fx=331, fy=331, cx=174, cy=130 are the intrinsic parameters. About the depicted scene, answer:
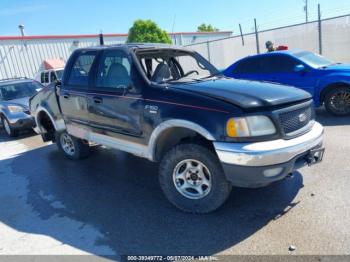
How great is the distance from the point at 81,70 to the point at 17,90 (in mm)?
5844

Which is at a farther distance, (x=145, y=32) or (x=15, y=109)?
(x=145, y=32)

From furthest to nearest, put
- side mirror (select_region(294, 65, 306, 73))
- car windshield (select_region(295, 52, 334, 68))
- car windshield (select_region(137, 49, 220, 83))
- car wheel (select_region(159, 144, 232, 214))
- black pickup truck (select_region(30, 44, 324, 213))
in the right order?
car windshield (select_region(295, 52, 334, 68)) < side mirror (select_region(294, 65, 306, 73)) < car windshield (select_region(137, 49, 220, 83)) < car wheel (select_region(159, 144, 232, 214)) < black pickup truck (select_region(30, 44, 324, 213))

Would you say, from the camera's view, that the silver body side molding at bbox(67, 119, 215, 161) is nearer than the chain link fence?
Yes

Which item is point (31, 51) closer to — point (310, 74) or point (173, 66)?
point (310, 74)

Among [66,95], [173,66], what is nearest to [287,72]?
[173,66]

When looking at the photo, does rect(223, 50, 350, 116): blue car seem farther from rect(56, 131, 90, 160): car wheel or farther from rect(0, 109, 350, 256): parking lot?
rect(56, 131, 90, 160): car wheel

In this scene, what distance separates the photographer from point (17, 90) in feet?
32.6

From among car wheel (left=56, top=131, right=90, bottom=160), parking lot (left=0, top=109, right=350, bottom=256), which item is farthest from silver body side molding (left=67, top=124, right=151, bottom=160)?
parking lot (left=0, top=109, right=350, bottom=256)

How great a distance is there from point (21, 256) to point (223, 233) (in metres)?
1.97

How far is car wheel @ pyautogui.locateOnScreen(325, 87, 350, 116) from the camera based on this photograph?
721cm

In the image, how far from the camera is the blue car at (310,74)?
23.7 ft

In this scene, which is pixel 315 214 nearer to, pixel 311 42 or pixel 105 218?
pixel 105 218

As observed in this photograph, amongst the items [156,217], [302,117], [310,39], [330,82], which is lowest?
[156,217]

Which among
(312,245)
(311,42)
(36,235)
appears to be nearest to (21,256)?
(36,235)
